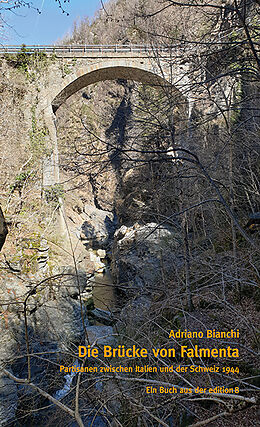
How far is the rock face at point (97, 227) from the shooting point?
16469 mm

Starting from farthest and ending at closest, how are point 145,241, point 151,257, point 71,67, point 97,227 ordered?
1. point 97,227
2. point 71,67
3. point 151,257
4. point 145,241

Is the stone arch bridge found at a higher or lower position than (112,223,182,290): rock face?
higher

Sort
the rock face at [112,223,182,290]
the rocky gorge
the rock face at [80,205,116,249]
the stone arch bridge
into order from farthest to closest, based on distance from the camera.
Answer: the rock face at [80,205,116,249]
the stone arch bridge
the rock face at [112,223,182,290]
the rocky gorge

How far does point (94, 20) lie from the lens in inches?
1056

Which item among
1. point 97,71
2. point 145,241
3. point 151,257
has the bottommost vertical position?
point 151,257

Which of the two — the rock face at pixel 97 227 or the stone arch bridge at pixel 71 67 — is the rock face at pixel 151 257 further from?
the rock face at pixel 97 227

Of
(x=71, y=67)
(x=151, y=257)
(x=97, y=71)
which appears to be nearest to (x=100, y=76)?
(x=97, y=71)

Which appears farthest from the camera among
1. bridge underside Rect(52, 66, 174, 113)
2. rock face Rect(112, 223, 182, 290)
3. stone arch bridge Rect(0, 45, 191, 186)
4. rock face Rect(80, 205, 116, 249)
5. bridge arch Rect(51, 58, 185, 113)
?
rock face Rect(80, 205, 116, 249)

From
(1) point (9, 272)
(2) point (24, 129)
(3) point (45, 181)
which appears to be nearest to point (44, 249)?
(1) point (9, 272)

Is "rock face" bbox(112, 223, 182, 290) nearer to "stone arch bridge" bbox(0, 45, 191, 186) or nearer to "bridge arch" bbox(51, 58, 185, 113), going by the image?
"stone arch bridge" bbox(0, 45, 191, 186)

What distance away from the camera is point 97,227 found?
59.1ft

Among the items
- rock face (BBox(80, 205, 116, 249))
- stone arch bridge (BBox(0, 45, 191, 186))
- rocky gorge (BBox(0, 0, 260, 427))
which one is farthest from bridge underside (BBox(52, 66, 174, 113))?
rock face (BBox(80, 205, 116, 249))

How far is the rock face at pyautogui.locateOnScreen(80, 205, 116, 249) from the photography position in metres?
16.5

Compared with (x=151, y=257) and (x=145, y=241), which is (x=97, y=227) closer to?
(x=151, y=257)
